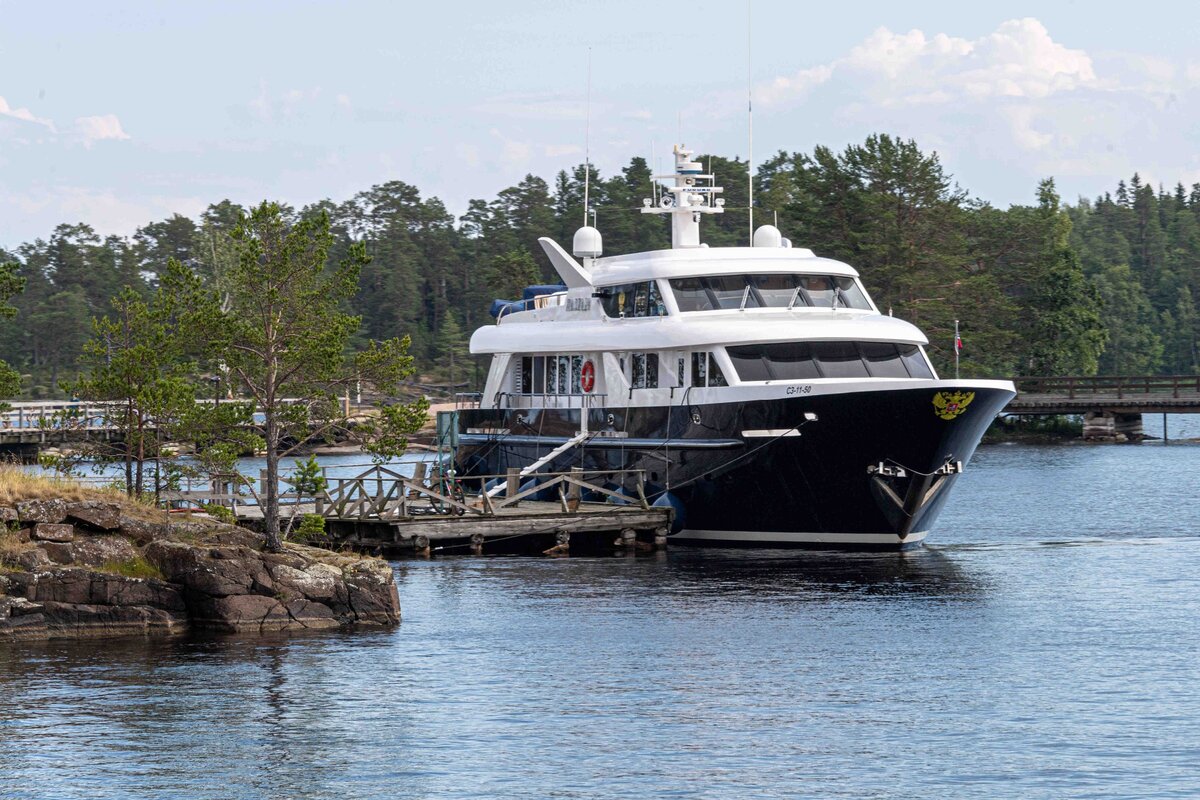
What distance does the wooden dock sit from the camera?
3588 centimetres

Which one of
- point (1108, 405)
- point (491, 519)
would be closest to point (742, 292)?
→ point (491, 519)

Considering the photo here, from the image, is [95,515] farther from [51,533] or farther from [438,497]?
[438,497]

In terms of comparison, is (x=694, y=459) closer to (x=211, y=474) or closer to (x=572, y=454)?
(x=572, y=454)

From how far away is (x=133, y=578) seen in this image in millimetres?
25578

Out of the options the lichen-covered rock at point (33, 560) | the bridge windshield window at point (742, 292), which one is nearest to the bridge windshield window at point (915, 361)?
the bridge windshield window at point (742, 292)

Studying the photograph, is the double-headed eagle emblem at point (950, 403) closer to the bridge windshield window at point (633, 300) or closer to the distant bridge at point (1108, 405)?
the bridge windshield window at point (633, 300)

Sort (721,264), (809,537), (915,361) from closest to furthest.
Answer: (809,537), (915,361), (721,264)

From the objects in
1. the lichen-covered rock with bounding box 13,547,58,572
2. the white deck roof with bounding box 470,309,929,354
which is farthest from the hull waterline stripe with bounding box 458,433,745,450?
the lichen-covered rock with bounding box 13,547,58,572

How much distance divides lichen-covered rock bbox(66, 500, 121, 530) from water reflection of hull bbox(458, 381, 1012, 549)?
1407 centimetres

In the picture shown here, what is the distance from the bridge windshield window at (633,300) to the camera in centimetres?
3869

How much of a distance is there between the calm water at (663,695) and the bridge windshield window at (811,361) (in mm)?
4746

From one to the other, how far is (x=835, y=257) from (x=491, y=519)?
52.8m

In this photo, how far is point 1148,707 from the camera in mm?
20922

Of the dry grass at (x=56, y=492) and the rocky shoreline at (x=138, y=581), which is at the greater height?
the dry grass at (x=56, y=492)
